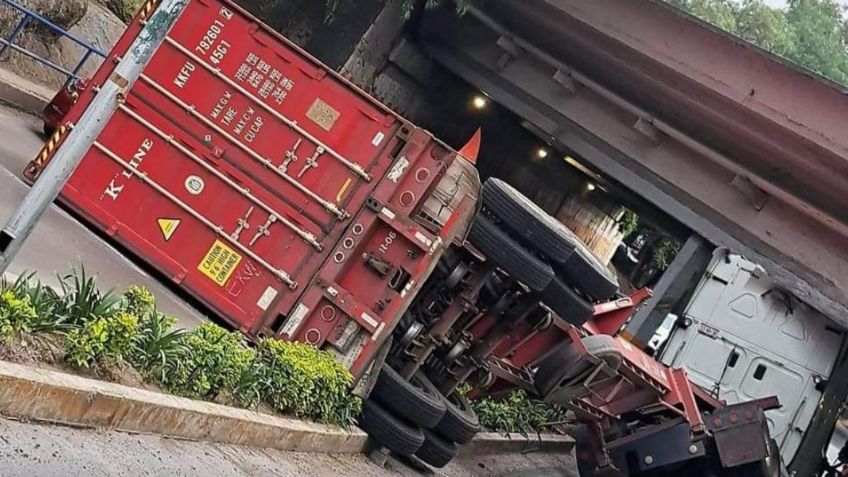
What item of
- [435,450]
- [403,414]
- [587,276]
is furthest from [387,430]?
[587,276]

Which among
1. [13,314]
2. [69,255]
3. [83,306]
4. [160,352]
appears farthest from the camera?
[69,255]

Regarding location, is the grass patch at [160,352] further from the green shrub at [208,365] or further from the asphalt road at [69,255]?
the asphalt road at [69,255]

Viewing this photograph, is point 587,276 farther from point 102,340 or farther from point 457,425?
point 102,340

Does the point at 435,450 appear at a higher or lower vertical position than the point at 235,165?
lower

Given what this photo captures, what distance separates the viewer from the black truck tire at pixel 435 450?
860cm

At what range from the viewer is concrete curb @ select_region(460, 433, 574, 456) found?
10.8 m

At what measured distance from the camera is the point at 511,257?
7.93 meters

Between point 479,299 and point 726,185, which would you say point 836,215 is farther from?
point 479,299

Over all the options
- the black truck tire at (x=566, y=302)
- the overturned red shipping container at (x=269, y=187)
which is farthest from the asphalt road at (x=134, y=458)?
the black truck tire at (x=566, y=302)

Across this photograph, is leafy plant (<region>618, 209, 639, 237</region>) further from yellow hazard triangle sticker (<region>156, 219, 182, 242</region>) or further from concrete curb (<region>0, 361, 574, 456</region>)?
concrete curb (<region>0, 361, 574, 456</region>)

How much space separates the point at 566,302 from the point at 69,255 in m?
4.09

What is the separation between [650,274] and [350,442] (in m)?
22.8

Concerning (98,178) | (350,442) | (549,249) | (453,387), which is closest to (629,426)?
(453,387)

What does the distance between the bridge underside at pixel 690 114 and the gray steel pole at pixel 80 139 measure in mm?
6889
